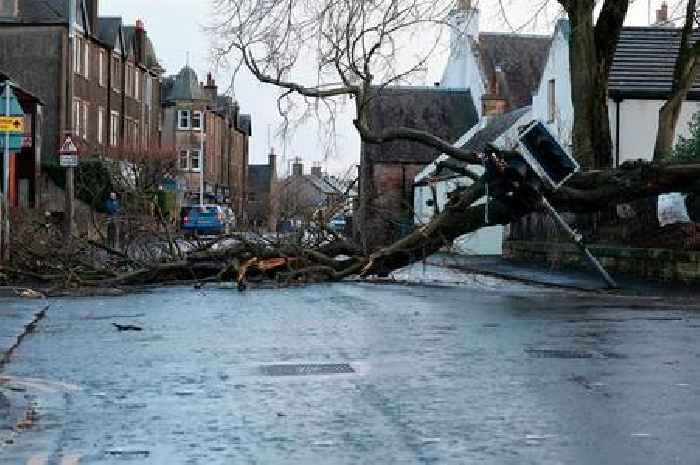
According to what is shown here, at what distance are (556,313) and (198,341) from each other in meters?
5.83

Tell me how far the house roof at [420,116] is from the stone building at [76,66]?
13.4 meters

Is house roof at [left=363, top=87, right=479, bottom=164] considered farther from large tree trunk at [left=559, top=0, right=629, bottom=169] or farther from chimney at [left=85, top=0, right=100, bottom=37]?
large tree trunk at [left=559, top=0, right=629, bottom=169]

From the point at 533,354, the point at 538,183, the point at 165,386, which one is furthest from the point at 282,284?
the point at 165,386

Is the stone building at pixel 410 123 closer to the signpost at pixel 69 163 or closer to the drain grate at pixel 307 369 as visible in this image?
the signpost at pixel 69 163

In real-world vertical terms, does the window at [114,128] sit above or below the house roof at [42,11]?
below

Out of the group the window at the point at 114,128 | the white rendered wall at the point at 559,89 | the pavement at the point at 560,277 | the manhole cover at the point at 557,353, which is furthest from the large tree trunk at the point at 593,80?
the window at the point at 114,128

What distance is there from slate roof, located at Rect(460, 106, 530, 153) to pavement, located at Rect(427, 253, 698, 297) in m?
12.4

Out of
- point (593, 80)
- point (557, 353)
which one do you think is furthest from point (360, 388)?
point (593, 80)

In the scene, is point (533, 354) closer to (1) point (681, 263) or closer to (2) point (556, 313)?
(2) point (556, 313)

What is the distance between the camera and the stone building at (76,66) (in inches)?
2264

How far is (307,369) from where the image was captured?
1116cm

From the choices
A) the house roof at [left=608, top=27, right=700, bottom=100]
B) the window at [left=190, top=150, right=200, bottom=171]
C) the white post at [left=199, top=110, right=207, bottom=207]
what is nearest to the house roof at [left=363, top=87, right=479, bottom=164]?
the house roof at [left=608, top=27, right=700, bottom=100]

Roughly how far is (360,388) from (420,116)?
58656 mm

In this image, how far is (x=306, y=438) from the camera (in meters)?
7.71
